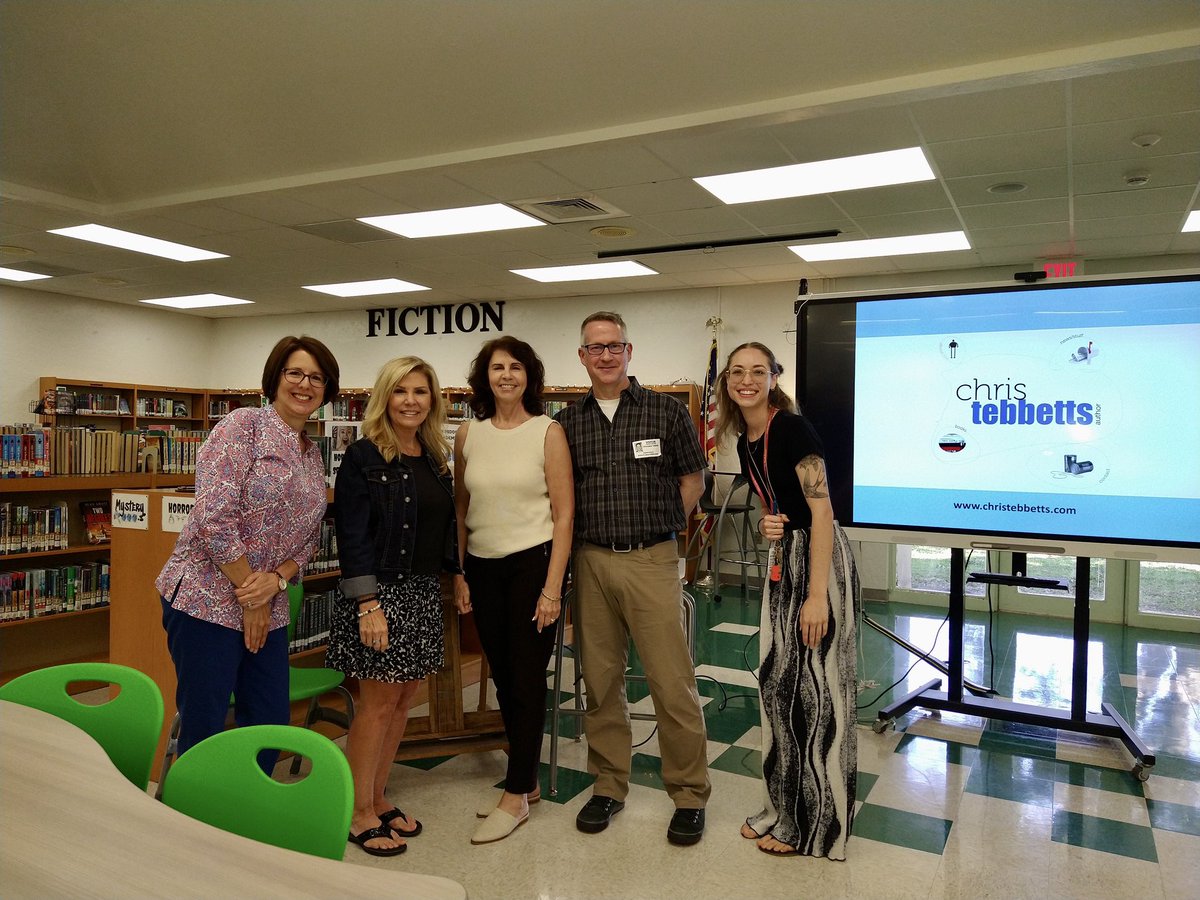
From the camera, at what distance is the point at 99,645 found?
469 cm

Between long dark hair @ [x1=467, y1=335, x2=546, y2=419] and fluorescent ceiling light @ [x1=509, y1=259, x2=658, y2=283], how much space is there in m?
4.64

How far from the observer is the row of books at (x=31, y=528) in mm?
4188

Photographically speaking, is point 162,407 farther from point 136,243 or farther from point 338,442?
point 338,442

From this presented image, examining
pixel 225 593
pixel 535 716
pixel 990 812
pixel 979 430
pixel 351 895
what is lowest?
pixel 990 812

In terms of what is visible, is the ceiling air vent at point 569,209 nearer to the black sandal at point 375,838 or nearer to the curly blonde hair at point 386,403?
the curly blonde hair at point 386,403

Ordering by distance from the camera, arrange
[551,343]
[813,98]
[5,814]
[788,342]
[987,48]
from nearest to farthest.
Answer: [5,814] → [987,48] → [813,98] → [788,342] → [551,343]

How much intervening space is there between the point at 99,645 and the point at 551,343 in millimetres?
5693

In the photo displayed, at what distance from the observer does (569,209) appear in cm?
563

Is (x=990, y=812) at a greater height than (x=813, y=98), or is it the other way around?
(x=813, y=98)

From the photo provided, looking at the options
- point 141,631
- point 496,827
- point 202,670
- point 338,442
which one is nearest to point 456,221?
point 338,442

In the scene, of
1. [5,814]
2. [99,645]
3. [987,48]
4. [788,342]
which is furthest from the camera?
[788,342]

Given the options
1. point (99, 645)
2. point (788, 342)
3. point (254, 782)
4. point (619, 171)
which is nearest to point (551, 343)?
point (788, 342)

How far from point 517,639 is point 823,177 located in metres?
3.51

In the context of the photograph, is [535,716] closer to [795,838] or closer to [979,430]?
[795,838]
